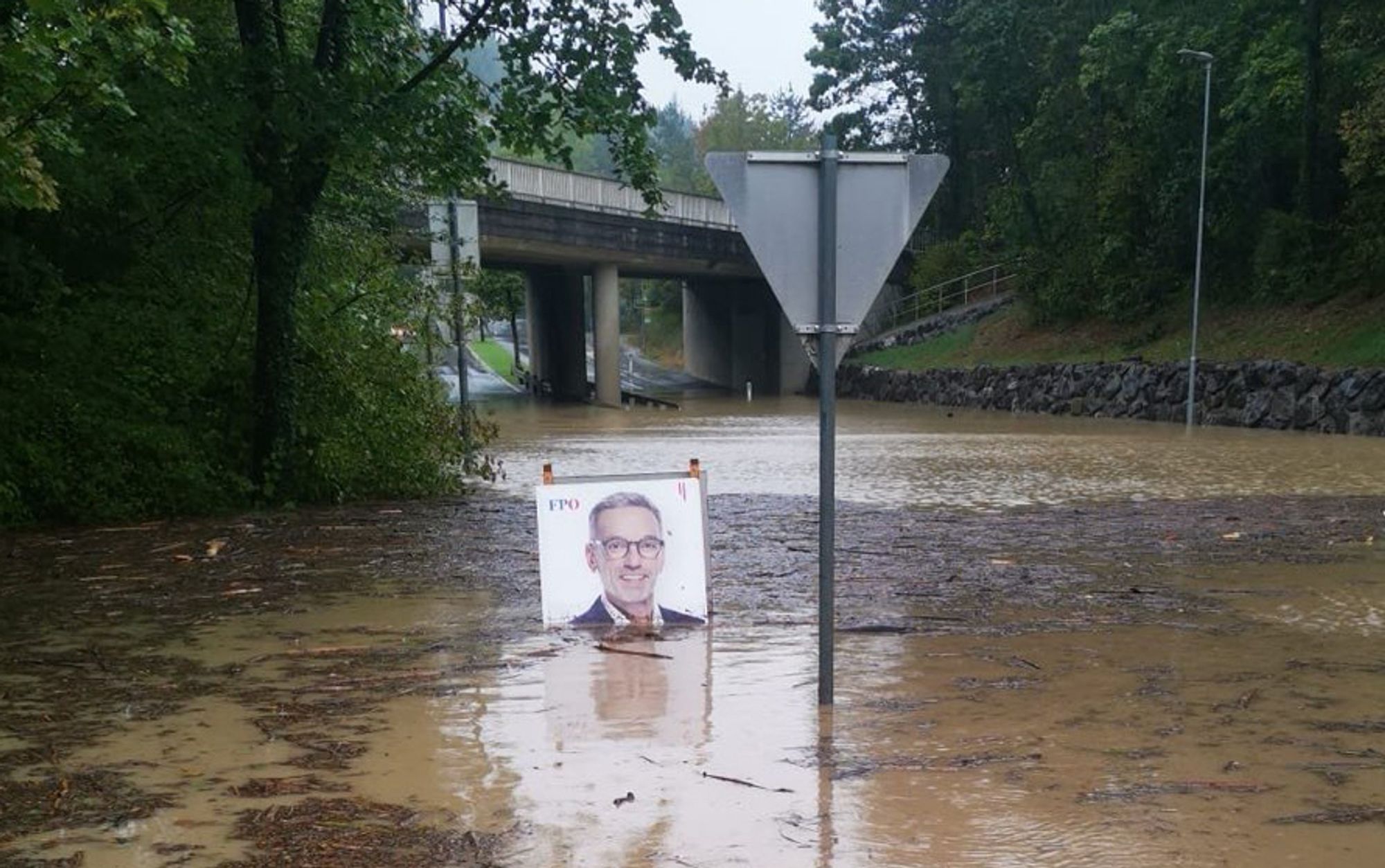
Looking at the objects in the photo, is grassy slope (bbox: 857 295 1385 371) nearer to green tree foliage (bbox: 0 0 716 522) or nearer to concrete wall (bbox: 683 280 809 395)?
concrete wall (bbox: 683 280 809 395)

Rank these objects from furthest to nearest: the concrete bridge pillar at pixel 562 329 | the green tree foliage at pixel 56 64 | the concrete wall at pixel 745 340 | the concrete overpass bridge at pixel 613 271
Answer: the concrete wall at pixel 745 340
the concrete bridge pillar at pixel 562 329
the concrete overpass bridge at pixel 613 271
the green tree foliage at pixel 56 64

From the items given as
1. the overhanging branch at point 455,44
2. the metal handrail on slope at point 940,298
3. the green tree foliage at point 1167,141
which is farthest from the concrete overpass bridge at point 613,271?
the overhanging branch at point 455,44

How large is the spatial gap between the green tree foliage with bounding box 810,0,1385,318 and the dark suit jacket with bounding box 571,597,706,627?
2602cm

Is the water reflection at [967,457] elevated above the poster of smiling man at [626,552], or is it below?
below

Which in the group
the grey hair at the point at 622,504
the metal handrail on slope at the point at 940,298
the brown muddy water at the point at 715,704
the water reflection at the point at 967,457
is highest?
the metal handrail on slope at the point at 940,298

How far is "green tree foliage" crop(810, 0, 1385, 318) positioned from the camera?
33.4 meters

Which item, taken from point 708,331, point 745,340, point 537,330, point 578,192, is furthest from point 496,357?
point 578,192

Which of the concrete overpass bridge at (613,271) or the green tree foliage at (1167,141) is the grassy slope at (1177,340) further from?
the concrete overpass bridge at (613,271)

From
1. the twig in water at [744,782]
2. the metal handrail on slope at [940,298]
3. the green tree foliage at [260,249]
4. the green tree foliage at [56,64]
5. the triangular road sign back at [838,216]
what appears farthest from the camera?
the metal handrail on slope at [940,298]

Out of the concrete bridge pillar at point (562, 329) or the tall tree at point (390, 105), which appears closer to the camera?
the tall tree at point (390, 105)

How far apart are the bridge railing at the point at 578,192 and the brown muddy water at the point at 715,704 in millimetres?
29134

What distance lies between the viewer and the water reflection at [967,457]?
16.3 meters

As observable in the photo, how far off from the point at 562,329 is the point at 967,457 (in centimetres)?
3615

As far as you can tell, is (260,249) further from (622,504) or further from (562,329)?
(562,329)
